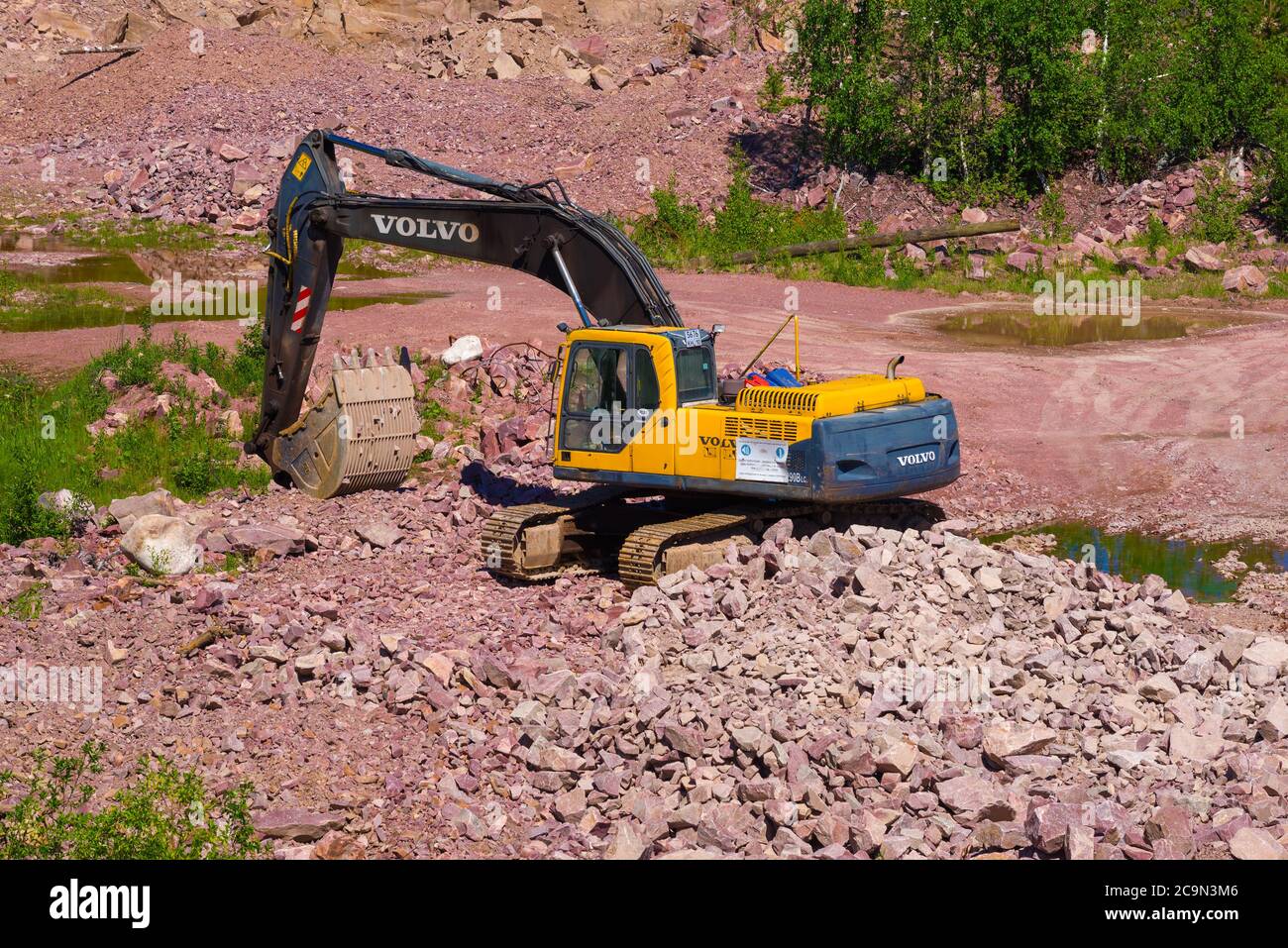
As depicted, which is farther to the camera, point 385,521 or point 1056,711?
point 385,521

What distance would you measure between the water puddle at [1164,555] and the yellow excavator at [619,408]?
304 cm

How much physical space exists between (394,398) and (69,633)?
16.3 ft

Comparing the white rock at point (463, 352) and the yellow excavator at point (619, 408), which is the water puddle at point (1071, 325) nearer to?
the white rock at point (463, 352)

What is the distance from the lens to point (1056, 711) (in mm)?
11016

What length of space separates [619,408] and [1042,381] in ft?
34.7

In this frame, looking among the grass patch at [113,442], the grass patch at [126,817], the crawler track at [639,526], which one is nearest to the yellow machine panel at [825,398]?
the crawler track at [639,526]

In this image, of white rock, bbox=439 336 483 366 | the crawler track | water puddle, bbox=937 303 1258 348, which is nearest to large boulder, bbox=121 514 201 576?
the crawler track

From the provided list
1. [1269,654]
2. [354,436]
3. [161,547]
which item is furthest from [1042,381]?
[161,547]

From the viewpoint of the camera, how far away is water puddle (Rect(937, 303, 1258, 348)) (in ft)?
85.7

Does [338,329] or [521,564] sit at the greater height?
[338,329]

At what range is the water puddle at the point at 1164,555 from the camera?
16125 mm

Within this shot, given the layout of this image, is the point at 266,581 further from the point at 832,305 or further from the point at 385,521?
the point at 832,305

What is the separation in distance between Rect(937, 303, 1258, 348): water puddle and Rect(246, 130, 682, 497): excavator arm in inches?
469

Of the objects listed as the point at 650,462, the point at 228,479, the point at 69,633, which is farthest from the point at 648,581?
the point at 228,479
